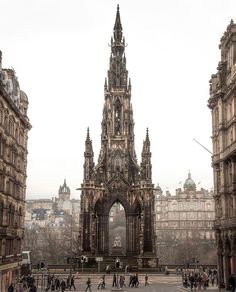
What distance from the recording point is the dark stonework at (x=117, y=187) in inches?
3061

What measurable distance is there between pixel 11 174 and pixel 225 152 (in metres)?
22.6

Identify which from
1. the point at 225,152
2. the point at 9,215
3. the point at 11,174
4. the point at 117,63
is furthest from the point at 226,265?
the point at 117,63

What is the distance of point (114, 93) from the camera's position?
87.6 m

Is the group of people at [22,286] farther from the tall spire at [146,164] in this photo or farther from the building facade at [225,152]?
the tall spire at [146,164]

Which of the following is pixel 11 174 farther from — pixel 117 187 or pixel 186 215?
pixel 186 215

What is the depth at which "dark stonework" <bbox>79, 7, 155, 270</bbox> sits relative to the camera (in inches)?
3061

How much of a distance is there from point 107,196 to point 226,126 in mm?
35950

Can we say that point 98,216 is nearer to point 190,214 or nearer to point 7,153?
point 7,153

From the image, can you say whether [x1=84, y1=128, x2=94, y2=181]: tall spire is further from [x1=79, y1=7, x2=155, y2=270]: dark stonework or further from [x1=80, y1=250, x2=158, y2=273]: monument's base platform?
[x1=80, y1=250, x2=158, y2=273]: monument's base platform

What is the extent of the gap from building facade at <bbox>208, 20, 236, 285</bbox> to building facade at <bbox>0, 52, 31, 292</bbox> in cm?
2193

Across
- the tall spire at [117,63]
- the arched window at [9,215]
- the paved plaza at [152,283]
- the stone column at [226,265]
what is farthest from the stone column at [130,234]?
the stone column at [226,265]

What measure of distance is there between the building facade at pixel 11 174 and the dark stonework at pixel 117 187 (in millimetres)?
22465

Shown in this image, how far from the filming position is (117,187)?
3184 inches

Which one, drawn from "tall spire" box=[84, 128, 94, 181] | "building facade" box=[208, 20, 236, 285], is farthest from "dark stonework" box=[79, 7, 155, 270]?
"building facade" box=[208, 20, 236, 285]
